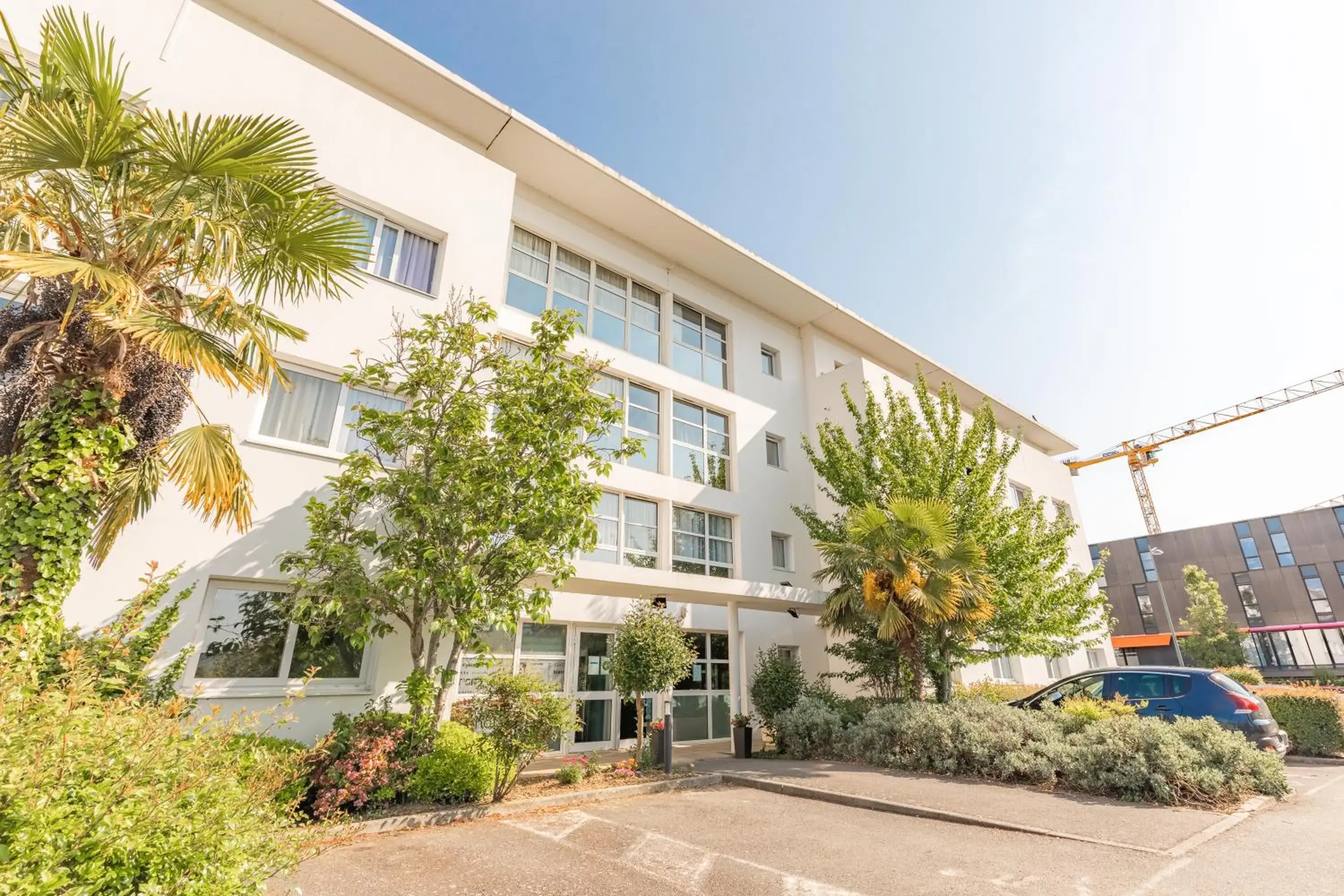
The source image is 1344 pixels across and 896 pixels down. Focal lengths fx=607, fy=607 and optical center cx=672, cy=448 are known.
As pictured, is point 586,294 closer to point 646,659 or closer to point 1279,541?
point 646,659

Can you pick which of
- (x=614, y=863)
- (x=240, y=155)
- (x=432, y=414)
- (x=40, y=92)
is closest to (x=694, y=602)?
(x=432, y=414)

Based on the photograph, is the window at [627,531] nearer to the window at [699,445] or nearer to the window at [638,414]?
the window at [638,414]

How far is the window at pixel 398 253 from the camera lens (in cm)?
1169

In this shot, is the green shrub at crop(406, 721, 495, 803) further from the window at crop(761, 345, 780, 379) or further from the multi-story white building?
the window at crop(761, 345, 780, 379)

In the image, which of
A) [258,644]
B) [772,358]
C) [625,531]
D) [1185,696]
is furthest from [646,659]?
[772,358]

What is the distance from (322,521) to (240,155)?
4478 millimetres

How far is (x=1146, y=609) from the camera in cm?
5312

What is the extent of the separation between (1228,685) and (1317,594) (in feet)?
179

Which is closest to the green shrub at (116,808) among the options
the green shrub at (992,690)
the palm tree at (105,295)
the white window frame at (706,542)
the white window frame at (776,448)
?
the palm tree at (105,295)

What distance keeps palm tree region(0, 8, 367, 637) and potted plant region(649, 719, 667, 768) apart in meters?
7.20

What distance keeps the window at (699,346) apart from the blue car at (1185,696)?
37.8 feet

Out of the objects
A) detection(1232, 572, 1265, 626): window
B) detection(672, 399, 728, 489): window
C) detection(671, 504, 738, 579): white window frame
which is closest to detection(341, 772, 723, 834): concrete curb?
detection(671, 504, 738, 579): white window frame

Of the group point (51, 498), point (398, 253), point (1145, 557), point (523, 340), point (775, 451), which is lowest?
point (51, 498)

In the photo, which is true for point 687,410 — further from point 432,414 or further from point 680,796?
point 680,796
